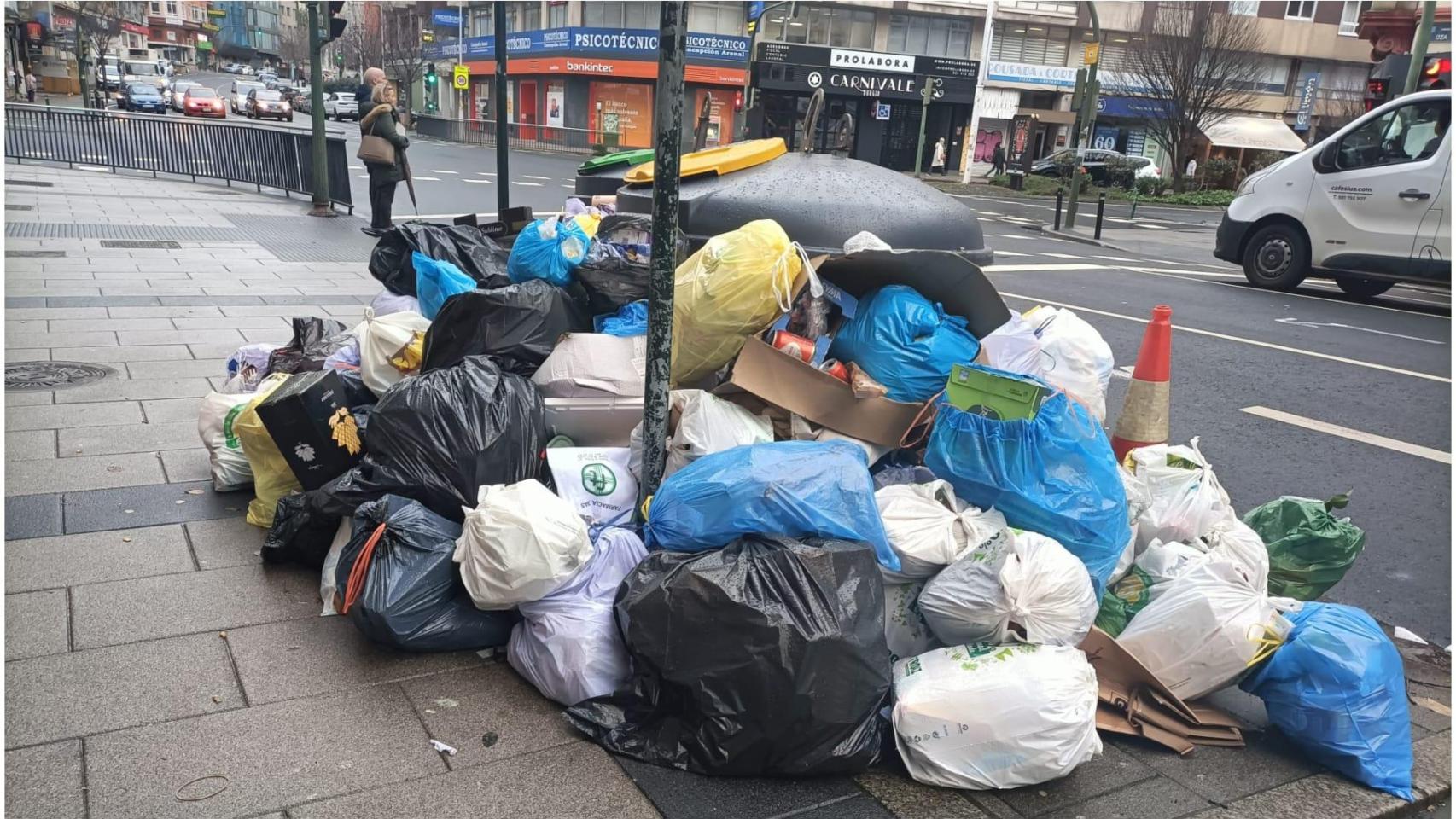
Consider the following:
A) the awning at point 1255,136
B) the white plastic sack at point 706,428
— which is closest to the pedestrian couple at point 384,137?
the white plastic sack at point 706,428

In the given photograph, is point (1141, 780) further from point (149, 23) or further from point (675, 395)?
point (149, 23)

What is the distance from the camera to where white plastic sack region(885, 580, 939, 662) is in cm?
289

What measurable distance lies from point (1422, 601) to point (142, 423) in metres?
5.61

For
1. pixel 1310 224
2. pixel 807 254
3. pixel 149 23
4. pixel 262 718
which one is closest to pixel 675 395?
pixel 807 254

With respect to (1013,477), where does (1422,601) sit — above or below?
below

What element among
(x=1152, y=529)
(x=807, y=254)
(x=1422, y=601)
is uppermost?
(x=807, y=254)

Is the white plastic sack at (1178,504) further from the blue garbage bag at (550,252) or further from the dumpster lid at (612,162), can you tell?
the dumpster lid at (612,162)

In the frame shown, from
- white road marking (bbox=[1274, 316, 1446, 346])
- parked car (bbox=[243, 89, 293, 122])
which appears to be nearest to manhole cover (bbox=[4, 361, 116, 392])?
white road marking (bbox=[1274, 316, 1446, 346])

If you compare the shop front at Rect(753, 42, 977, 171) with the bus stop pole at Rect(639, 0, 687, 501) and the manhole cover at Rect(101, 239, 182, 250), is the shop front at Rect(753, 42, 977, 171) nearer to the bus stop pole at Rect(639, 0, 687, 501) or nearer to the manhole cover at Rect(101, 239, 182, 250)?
the manhole cover at Rect(101, 239, 182, 250)

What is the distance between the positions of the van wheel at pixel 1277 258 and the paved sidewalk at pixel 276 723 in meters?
10.5

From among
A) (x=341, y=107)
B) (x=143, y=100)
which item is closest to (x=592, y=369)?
(x=143, y=100)

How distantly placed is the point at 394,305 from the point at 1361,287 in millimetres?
12652

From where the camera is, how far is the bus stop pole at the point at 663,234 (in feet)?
9.83

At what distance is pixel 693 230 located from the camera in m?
4.35
